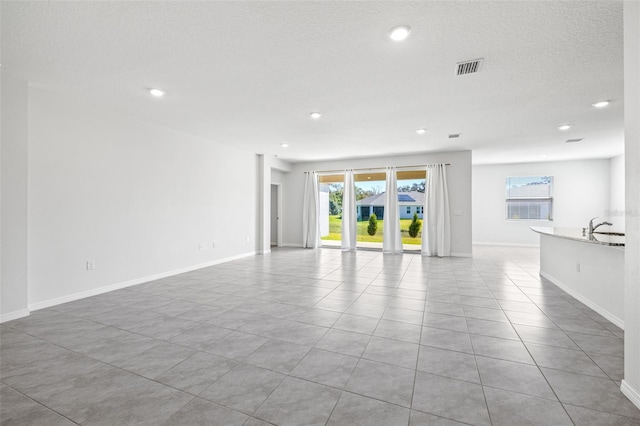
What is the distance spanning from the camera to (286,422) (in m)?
1.58

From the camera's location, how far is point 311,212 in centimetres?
905

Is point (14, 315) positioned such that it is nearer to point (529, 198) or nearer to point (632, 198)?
point (632, 198)

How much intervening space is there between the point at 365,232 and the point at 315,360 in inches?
276

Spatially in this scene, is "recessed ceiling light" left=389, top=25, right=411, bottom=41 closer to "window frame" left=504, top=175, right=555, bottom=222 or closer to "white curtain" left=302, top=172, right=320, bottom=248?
"white curtain" left=302, top=172, right=320, bottom=248

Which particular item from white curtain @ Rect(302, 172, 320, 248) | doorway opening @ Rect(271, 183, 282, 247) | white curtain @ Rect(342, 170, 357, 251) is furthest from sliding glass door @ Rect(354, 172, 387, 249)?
doorway opening @ Rect(271, 183, 282, 247)

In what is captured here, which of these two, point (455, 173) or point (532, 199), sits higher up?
point (455, 173)

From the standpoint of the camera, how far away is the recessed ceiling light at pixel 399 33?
7.62 ft

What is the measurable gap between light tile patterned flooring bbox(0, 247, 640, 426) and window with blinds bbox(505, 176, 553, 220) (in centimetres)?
623

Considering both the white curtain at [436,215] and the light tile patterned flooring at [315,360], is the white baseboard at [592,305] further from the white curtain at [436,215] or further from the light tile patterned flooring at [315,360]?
the white curtain at [436,215]

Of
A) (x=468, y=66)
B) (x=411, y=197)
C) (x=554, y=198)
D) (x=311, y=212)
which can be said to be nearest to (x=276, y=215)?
(x=311, y=212)

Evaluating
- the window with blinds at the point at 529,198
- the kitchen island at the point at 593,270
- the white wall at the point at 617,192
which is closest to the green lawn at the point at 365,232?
the window with blinds at the point at 529,198

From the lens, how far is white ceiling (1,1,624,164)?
218 cm

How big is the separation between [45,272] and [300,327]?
3.32 metres

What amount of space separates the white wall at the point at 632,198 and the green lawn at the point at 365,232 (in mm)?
6382
